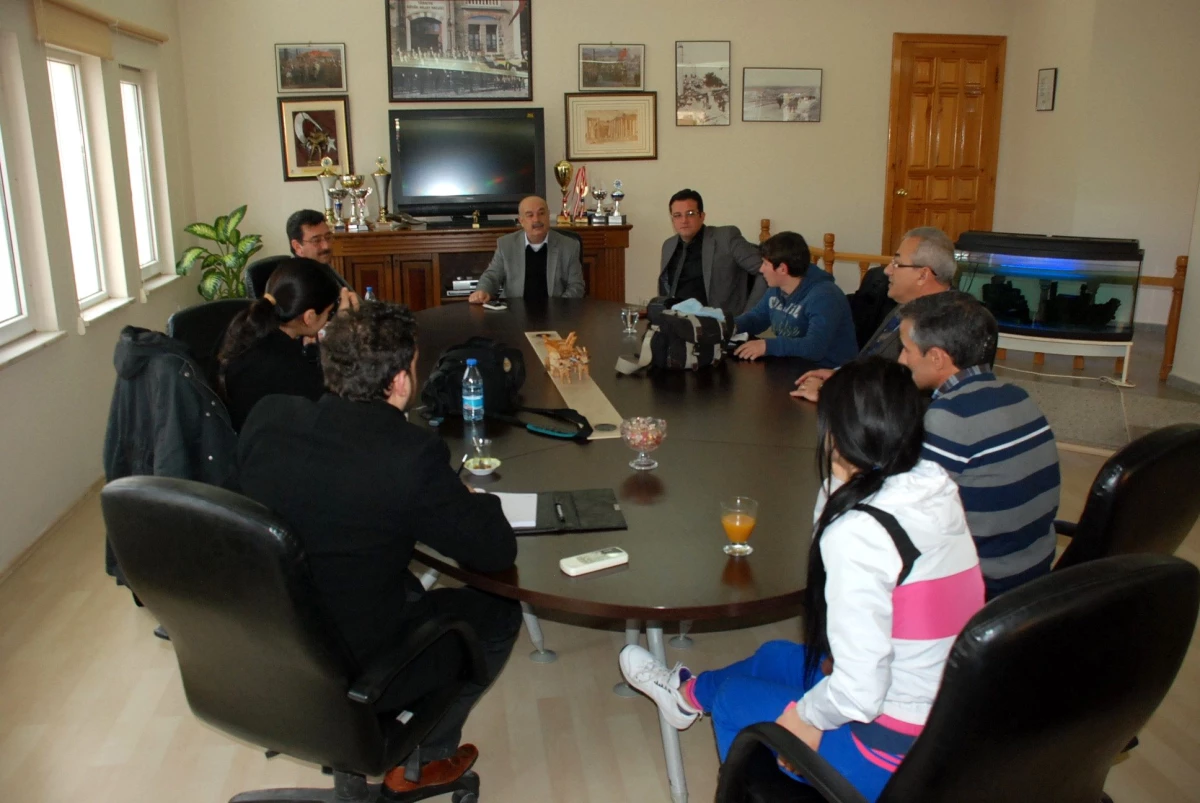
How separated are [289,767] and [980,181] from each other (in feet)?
23.6

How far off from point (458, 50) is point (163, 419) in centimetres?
490

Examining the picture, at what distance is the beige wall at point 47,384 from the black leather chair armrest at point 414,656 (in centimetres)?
231

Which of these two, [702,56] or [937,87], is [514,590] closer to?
[702,56]

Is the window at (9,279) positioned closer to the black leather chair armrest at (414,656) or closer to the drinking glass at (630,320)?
the drinking glass at (630,320)

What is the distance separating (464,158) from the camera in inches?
268

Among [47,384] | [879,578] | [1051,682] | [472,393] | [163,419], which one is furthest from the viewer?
[47,384]

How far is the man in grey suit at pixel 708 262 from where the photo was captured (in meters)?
5.04

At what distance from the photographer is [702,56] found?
712cm

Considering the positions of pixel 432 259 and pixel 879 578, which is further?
pixel 432 259

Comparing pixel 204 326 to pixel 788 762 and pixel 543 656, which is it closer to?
pixel 543 656

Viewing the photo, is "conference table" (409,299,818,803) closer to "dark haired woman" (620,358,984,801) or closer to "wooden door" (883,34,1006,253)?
"dark haired woman" (620,358,984,801)

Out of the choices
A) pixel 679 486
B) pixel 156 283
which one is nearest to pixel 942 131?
pixel 156 283

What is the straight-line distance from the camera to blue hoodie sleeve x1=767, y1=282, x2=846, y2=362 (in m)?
3.59

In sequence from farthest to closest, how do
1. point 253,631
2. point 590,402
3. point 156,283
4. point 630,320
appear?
1. point 156,283
2. point 630,320
3. point 590,402
4. point 253,631
